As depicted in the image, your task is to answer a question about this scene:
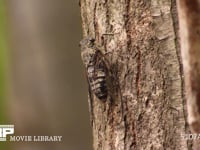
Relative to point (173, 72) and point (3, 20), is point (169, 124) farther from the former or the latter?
point (3, 20)

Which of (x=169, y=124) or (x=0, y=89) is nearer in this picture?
(x=169, y=124)

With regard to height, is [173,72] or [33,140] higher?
[173,72]

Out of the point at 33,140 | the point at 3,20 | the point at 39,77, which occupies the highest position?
the point at 3,20

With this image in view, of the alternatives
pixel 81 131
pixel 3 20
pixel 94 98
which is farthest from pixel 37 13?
pixel 94 98
